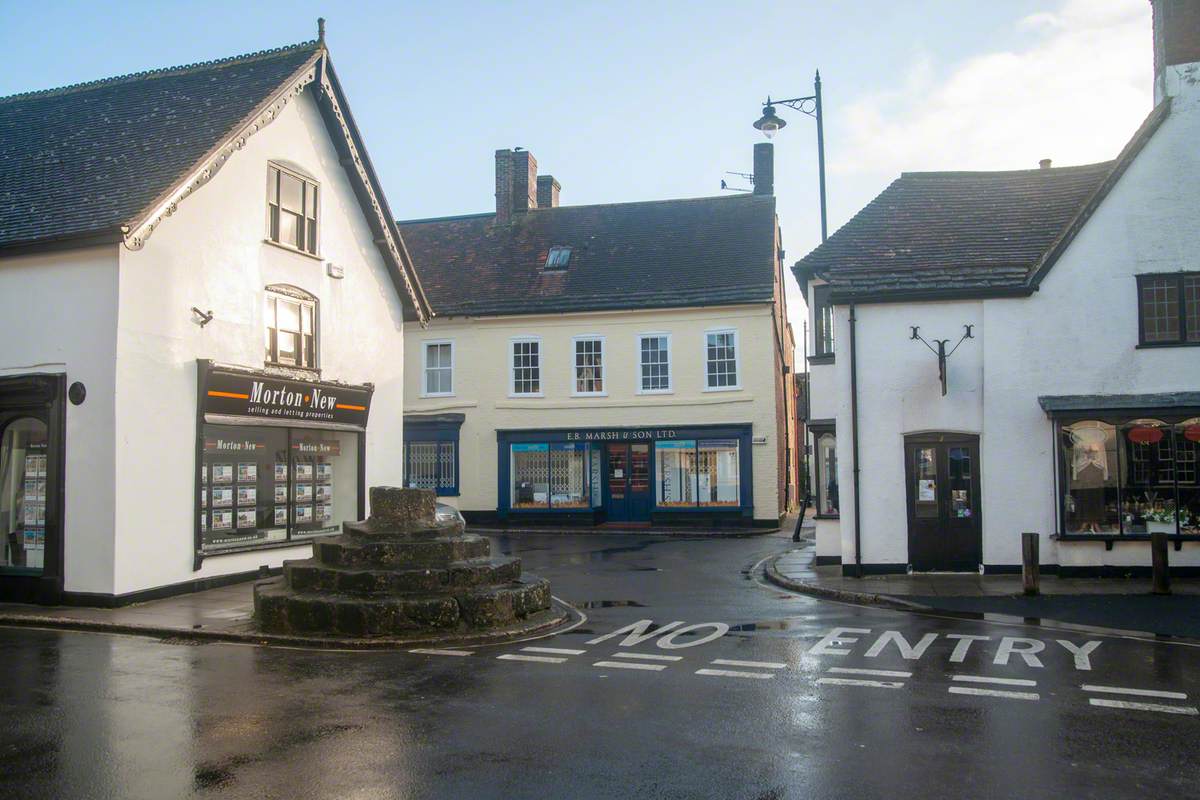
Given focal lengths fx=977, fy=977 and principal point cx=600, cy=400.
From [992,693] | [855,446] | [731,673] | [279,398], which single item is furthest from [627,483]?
[992,693]

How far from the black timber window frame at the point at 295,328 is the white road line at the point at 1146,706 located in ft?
46.1

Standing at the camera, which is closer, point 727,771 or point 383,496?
point 727,771

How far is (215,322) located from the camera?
1616cm

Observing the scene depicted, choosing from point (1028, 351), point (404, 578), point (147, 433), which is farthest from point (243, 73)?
point (1028, 351)

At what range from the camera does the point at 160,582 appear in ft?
48.4

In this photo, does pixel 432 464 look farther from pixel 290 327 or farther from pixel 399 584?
pixel 399 584

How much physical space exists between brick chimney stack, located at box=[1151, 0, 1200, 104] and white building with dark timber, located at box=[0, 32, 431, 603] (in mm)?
14823

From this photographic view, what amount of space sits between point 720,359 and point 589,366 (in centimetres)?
420

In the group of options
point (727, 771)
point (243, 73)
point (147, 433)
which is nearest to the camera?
point (727, 771)

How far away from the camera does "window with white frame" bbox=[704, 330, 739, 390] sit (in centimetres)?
3030

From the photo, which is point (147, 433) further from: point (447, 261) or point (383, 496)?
point (447, 261)

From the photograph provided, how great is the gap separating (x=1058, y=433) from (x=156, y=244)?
1487 centimetres

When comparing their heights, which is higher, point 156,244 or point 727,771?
point 156,244

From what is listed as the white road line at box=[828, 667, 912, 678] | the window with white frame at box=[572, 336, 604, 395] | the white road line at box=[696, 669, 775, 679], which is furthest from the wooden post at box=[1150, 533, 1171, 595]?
the window with white frame at box=[572, 336, 604, 395]
